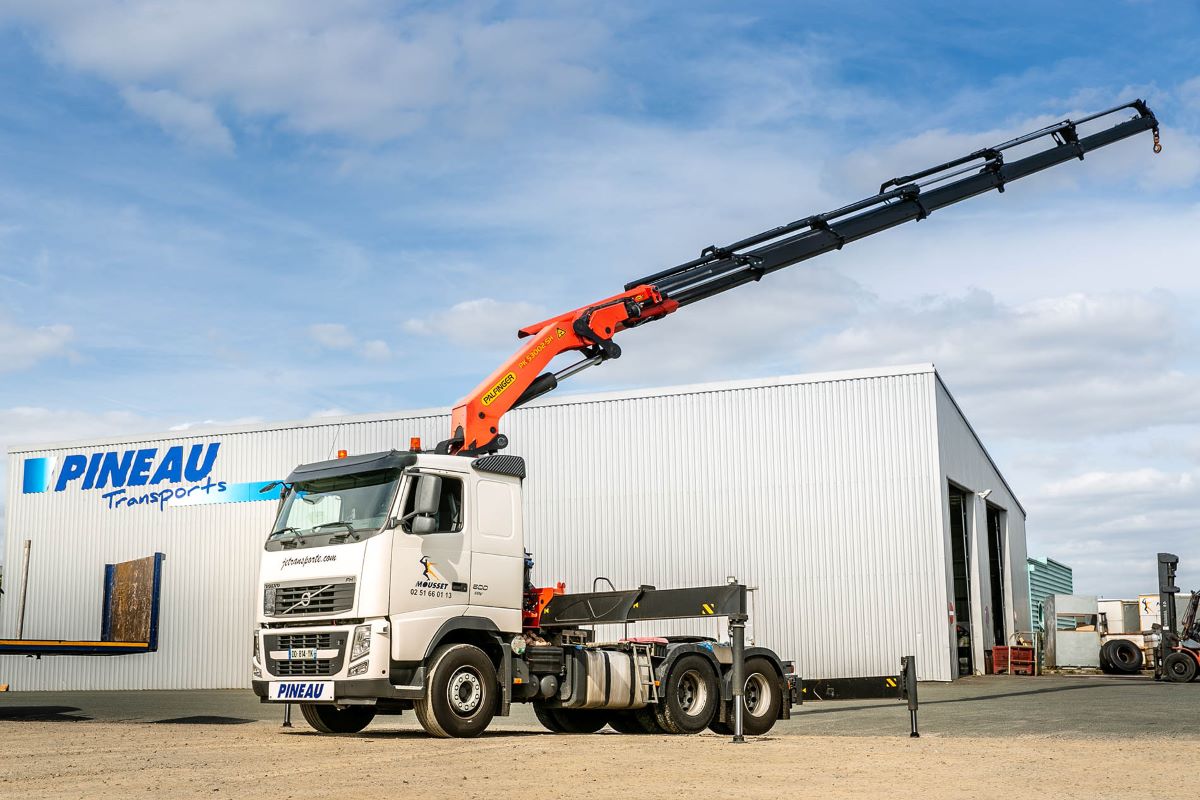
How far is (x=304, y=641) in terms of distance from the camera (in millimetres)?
14016

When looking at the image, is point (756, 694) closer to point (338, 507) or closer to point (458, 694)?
point (458, 694)

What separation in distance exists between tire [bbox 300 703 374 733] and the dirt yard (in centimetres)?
26

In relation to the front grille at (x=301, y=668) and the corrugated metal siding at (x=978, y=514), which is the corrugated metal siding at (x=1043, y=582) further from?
the front grille at (x=301, y=668)

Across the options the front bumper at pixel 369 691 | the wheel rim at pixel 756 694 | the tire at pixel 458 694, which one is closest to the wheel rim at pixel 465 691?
the tire at pixel 458 694

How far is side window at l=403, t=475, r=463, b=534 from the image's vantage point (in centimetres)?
1415

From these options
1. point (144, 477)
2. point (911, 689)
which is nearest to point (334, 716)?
point (911, 689)

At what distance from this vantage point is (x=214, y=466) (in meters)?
37.0

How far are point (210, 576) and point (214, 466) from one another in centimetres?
320

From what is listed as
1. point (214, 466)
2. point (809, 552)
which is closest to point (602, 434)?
point (809, 552)

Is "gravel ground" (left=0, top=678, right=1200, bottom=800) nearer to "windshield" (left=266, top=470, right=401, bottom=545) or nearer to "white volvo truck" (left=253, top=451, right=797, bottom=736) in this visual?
"white volvo truck" (left=253, top=451, right=797, bottom=736)

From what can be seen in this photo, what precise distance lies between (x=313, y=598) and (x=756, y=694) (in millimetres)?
5702

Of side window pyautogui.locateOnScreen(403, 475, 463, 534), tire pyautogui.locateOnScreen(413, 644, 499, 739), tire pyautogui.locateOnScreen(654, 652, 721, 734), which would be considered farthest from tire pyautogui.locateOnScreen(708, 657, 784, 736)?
side window pyautogui.locateOnScreen(403, 475, 463, 534)

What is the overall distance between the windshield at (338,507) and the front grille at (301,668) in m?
1.35

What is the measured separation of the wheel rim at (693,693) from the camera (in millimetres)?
15762
